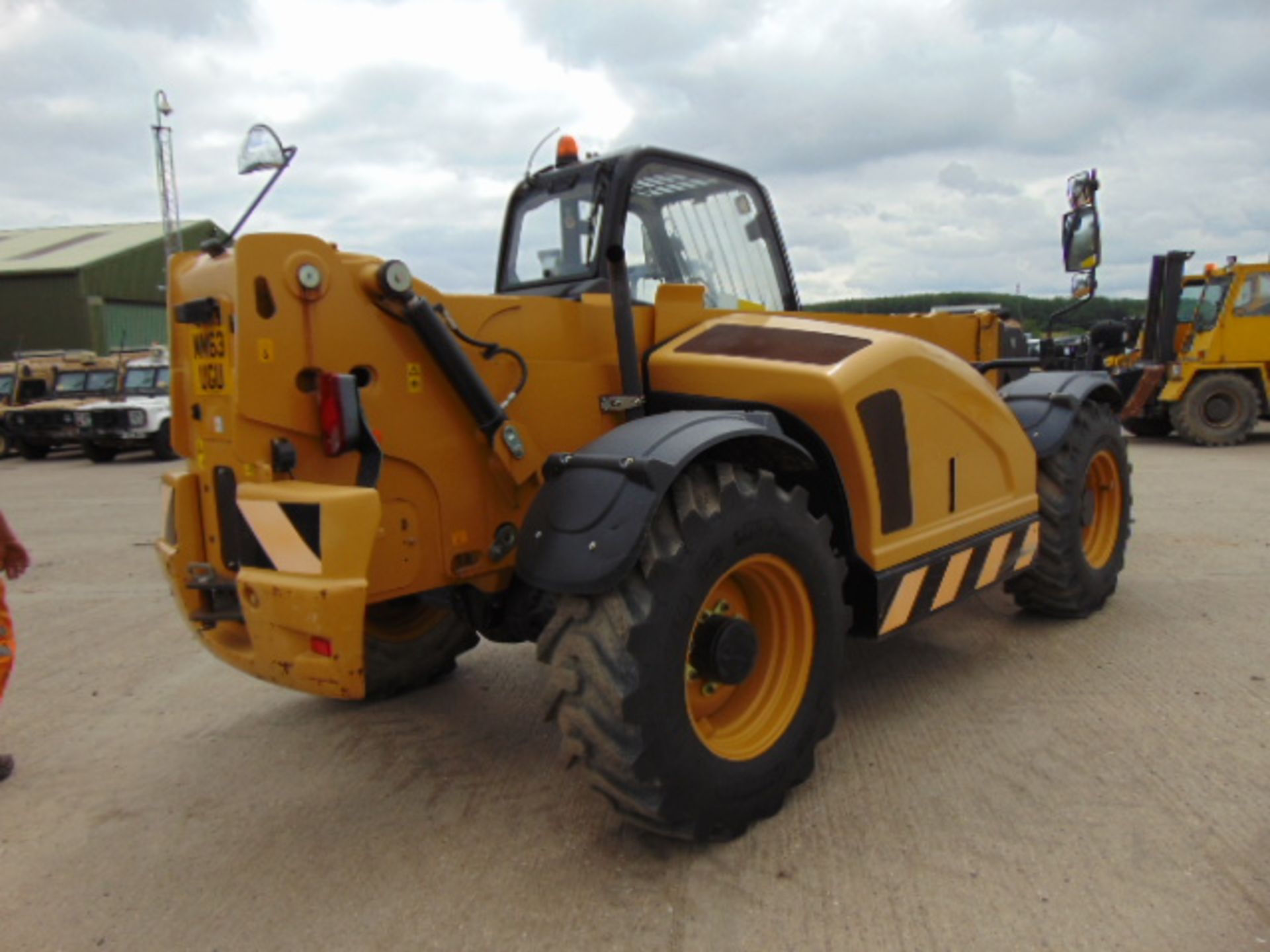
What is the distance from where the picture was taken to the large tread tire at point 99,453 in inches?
655

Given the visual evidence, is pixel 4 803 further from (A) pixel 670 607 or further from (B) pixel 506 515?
(A) pixel 670 607

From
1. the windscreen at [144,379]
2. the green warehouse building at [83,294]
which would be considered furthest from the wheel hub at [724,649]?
the green warehouse building at [83,294]

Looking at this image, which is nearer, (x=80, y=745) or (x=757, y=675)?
(x=757, y=675)

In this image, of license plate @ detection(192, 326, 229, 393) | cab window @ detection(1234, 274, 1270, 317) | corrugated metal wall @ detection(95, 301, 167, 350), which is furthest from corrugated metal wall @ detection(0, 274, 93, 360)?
license plate @ detection(192, 326, 229, 393)

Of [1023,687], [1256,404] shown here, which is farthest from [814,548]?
[1256,404]

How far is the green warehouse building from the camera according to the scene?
35625 mm

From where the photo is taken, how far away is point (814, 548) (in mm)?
3016

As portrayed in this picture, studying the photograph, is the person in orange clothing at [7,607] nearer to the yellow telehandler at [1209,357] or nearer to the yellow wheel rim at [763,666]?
the yellow wheel rim at [763,666]

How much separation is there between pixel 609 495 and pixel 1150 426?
1377cm

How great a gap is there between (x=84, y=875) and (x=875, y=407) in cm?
287

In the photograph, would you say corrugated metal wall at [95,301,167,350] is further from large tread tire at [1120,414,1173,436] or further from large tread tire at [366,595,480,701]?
large tread tire at [366,595,480,701]

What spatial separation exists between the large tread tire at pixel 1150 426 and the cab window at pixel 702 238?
11.5m

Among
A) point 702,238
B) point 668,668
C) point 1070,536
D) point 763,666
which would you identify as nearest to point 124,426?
point 702,238

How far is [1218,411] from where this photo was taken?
13.0 m
